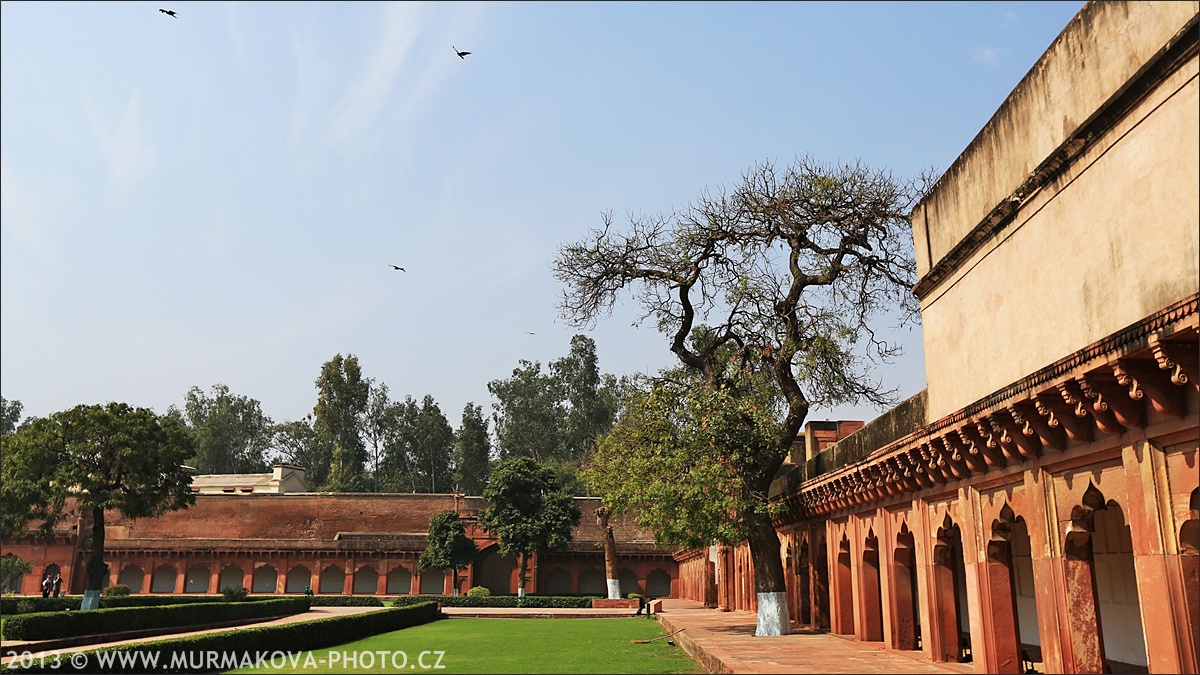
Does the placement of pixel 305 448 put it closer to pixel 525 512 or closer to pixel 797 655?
pixel 525 512

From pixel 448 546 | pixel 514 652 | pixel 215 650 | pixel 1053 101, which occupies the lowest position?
pixel 514 652

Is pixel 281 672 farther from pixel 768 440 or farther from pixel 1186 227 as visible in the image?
pixel 1186 227

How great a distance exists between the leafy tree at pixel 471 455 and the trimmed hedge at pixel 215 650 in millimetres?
45113

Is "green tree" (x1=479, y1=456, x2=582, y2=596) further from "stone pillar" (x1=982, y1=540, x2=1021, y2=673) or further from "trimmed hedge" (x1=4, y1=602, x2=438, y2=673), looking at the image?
"stone pillar" (x1=982, y1=540, x2=1021, y2=673)

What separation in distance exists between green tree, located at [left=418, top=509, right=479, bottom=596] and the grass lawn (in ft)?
68.9

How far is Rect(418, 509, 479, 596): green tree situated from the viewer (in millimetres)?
44906

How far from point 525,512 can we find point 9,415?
64551mm

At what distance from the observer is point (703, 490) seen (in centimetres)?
1652

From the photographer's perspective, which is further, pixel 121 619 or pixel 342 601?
pixel 342 601

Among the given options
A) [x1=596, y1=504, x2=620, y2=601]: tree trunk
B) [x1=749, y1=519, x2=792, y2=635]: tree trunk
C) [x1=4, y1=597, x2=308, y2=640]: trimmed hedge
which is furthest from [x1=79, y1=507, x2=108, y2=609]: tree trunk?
[x1=749, y1=519, x2=792, y2=635]: tree trunk

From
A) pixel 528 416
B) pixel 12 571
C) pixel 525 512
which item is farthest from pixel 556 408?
pixel 12 571

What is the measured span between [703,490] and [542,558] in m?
32.8

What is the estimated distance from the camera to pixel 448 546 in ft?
148

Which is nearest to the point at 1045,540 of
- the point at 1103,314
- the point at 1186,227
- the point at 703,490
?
the point at 1103,314
